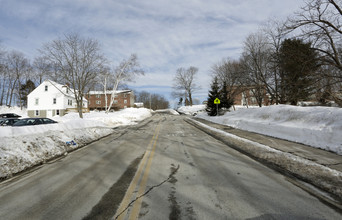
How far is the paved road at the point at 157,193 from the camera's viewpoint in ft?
9.26

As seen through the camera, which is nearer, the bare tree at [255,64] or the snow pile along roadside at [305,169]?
the snow pile along roadside at [305,169]

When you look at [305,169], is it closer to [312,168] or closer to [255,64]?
[312,168]

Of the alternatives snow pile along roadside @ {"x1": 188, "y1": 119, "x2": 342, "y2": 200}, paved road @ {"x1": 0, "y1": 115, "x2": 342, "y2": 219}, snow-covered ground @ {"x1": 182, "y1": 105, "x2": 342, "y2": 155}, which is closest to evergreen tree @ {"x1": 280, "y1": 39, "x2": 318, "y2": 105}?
snow-covered ground @ {"x1": 182, "y1": 105, "x2": 342, "y2": 155}

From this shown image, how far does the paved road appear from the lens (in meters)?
2.82

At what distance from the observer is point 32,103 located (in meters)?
37.9

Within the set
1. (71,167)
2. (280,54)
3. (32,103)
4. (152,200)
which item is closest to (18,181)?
(71,167)

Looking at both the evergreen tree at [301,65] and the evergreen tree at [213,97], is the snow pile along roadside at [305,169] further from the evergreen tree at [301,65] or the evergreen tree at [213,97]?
the evergreen tree at [213,97]

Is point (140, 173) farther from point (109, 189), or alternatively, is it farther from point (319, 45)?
point (319, 45)

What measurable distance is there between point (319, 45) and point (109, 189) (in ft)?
54.1

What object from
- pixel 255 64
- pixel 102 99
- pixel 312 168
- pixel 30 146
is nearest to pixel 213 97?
pixel 255 64

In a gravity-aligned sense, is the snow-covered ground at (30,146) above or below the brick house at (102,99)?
below

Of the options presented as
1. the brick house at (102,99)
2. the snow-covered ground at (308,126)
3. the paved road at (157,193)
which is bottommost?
the paved road at (157,193)

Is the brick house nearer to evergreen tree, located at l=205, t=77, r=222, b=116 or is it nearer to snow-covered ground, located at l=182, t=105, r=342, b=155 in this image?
evergreen tree, located at l=205, t=77, r=222, b=116

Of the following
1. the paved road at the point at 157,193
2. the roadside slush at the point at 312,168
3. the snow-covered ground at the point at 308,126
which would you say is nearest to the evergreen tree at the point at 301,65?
the snow-covered ground at the point at 308,126
